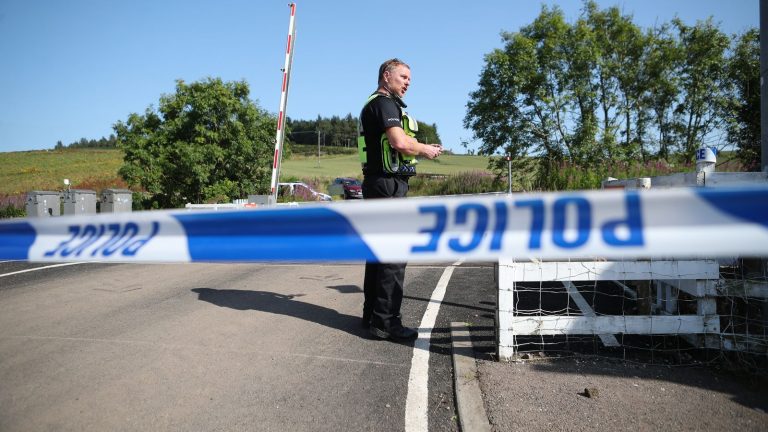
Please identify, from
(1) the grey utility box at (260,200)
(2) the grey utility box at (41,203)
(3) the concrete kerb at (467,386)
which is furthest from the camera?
(2) the grey utility box at (41,203)

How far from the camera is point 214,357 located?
4008mm

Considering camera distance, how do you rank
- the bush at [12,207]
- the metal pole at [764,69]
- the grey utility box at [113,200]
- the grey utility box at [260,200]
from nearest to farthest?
the metal pole at [764,69] → the grey utility box at [260,200] → the grey utility box at [113,200] → the bush at [12,207]

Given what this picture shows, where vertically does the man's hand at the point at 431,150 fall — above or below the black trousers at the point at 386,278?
above

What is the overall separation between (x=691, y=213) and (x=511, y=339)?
2351mm

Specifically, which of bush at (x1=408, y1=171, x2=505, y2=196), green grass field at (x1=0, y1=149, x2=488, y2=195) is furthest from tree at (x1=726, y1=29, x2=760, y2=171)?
green grass field at (x1=0, y1=149, x2=488, y2=195)

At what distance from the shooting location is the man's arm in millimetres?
4027

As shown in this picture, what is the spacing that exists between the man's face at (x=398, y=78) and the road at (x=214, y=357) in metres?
2.26

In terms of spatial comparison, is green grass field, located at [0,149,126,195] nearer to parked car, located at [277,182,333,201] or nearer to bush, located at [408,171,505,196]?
parked car, located at [277,182,333,201]

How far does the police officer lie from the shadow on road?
0.41m

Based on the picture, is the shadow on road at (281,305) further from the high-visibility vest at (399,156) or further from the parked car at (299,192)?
the parked car at (299,192)

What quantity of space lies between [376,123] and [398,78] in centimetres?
48

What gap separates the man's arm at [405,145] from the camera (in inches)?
159

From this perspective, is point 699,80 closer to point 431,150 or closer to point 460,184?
point 460,184

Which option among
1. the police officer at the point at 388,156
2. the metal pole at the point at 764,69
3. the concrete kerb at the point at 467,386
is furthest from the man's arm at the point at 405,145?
the metal pole at the point at 764,69
